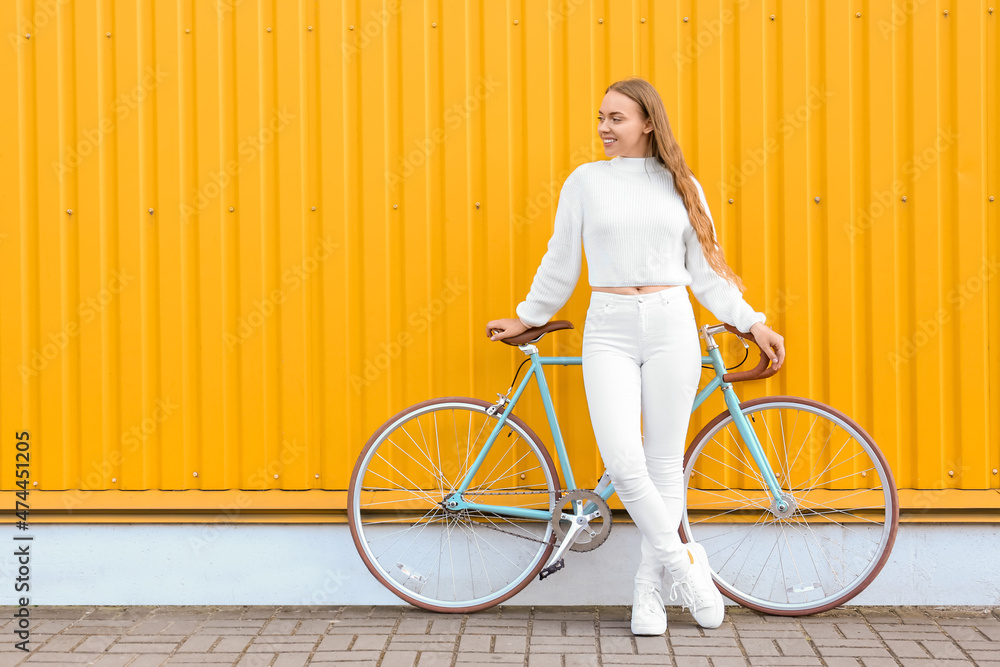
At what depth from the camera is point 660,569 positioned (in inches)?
128

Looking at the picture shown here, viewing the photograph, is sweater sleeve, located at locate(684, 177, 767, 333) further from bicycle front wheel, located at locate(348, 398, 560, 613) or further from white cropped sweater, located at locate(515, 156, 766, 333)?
bicycle front wheel, located at locate(348, 398, 560, 613)

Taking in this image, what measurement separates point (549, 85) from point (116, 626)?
283 cm

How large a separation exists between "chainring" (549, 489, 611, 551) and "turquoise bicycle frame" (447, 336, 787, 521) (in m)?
0.05

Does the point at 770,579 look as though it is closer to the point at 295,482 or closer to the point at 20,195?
the point at 295,482

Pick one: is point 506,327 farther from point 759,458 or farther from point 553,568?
point 759,458

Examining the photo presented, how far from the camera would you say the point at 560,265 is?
329 cm

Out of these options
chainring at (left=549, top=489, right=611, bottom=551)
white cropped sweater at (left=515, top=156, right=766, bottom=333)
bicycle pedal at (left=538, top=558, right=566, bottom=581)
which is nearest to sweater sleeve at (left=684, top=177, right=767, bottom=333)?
white cropped sweater at (left=515, top=156, right=766, bottom=333)

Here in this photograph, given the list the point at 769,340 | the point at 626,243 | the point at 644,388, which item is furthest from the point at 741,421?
the point at 626,243

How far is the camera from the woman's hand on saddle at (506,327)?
3.34 metres

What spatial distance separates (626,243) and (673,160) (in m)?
0.36

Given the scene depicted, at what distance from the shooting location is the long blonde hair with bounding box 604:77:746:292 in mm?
3111

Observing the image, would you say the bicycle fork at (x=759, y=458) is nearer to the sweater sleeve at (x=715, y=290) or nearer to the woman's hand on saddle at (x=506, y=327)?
the sweater sleeve at (x=715, y=290)

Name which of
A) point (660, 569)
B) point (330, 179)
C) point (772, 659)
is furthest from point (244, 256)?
point (772, 659)

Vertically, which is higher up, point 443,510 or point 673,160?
point 673,160
